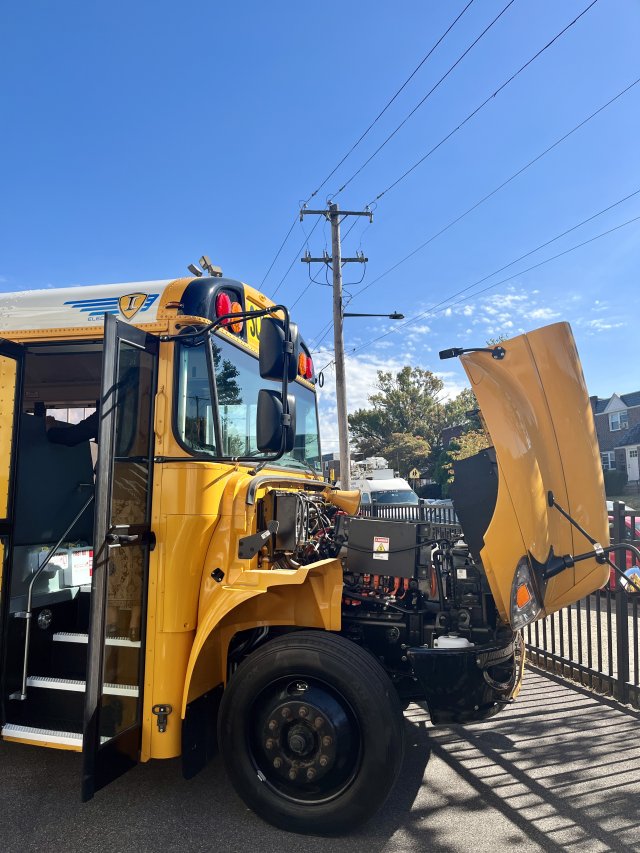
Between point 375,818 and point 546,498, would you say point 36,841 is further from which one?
point 546,498

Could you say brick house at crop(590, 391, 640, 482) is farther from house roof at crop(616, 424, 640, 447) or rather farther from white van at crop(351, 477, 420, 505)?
white van at crop(351, 477, 420, 505)

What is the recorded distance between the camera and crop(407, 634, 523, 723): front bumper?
2.96 m

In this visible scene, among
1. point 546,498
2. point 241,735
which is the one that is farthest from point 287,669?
point 546,498

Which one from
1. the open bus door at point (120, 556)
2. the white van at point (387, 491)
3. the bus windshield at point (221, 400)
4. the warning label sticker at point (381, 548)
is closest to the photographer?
the open bus door at point (120, 556)

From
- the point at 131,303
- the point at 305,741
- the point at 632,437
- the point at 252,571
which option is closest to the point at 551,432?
the point at 252,571

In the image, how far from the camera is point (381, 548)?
3.44 metres

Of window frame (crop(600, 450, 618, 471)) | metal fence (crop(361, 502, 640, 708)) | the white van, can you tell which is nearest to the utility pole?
the white van

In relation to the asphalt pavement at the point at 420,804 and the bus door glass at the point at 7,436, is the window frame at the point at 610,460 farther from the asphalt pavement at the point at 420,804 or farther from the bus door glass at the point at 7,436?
the bus door glass at the point at 7,436

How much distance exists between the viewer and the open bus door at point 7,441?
10.9ft

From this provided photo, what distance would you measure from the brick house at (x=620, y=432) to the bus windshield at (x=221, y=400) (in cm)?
3603

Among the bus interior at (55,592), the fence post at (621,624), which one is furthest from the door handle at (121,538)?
the fence post at (621,624)

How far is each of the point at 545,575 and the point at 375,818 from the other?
1556 millimetres

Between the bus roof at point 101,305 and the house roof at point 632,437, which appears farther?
the house roof at point 632,437

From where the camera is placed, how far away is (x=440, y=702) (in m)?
3.01
